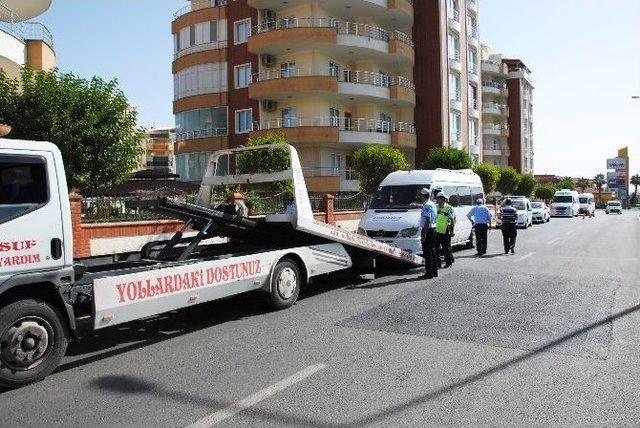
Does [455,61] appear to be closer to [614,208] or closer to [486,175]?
[486,175]

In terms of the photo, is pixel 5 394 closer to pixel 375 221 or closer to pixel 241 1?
pixel 375 221

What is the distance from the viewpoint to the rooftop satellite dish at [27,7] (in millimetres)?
20547

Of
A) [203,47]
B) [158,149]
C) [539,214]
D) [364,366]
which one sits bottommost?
[539,214]

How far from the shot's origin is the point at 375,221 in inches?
498

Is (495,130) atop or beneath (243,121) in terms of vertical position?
atop

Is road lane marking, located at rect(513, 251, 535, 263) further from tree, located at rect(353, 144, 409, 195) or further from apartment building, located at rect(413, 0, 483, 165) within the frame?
apartment building, located at rect(413, 0, 483, 165)

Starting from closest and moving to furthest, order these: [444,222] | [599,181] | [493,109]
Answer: [444,222] → [493,109] → [599,181]

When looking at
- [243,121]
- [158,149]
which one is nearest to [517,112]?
[243,121]

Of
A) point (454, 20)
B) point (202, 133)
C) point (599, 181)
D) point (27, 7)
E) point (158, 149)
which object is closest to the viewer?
point (27, 7)

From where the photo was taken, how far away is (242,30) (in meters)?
37.3

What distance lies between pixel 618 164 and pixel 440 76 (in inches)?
4186

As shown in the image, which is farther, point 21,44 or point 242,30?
point 242,30

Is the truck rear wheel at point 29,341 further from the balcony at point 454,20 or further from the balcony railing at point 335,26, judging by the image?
the balcony at point 454,20

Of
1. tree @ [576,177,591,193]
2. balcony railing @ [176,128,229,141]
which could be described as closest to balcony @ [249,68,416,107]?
balcony railing @ [176,128,229,141]
